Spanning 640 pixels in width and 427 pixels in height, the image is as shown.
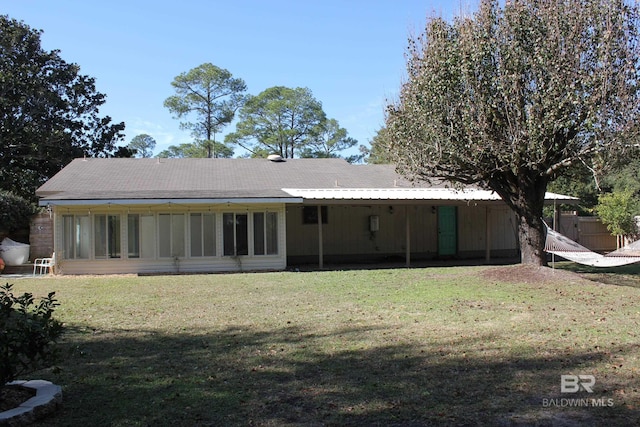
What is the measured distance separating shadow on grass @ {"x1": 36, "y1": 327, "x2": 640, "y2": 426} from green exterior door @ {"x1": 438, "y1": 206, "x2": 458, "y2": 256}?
13.9m

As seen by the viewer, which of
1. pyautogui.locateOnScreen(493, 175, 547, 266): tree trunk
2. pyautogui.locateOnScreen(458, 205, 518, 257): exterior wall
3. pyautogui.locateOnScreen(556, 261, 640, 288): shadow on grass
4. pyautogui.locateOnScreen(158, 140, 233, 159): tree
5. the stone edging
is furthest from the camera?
pyautogui.locateOnScreen(158, 140, 233, 159): tree

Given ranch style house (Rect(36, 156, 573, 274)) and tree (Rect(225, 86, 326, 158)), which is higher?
tree (Rect(225, 86, 326, 158))

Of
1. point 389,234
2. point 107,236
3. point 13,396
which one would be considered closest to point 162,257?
point 107,236

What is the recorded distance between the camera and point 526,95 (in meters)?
10.8

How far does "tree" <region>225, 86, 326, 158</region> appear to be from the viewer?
42188mm

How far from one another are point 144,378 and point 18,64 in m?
29.6

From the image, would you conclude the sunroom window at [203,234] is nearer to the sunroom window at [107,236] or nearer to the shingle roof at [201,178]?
the shingle roof at [201,178]

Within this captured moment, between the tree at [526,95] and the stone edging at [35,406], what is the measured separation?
9118mm

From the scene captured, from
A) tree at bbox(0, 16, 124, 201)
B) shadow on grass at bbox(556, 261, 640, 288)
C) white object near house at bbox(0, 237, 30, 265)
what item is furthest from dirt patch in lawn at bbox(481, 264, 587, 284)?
tree at bbox(0, 16, 124, 201)

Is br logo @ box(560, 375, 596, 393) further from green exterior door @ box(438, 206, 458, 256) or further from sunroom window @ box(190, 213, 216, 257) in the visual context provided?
green exterior door @ box(438, 206, 458, 256)

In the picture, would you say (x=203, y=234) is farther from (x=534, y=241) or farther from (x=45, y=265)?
(x=534, y=241)

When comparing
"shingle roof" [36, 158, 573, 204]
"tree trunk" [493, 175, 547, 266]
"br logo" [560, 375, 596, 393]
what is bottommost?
"br logo" [560, 375, 596, 393]

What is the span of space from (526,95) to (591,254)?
3800mm

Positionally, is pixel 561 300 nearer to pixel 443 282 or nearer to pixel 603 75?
pixel 443 282
